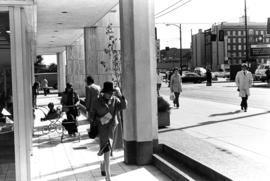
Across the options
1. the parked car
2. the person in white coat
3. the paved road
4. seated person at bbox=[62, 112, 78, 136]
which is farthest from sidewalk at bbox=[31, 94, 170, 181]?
the parked car

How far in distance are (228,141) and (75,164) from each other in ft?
10.9

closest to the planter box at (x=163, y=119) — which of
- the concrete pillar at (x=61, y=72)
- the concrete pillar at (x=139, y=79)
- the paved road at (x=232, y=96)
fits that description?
the concrete pillar at (x=139, y=79)

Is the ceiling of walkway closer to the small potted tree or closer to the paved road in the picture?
the small potted tree

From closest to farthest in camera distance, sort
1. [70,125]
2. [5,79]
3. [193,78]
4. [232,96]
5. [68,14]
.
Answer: [5,79] < [70,125] < [68,14] < [232,96] < [193,78]

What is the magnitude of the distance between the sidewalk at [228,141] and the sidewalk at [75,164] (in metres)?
0.94

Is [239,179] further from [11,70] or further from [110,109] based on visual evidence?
[11,70]

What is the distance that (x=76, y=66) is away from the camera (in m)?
29.2

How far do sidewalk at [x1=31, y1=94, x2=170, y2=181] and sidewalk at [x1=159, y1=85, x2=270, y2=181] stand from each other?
3.07ft

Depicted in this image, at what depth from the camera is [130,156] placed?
9.02 m

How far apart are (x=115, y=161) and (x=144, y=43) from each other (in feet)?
8.12

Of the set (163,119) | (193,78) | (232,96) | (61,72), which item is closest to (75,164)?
(163,119)

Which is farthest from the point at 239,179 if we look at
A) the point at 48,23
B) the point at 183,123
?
the point at 48,23

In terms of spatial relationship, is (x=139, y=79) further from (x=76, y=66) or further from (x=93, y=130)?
(x=76, y=66)

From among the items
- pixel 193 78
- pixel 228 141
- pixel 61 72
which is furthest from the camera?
pixel 193 78
